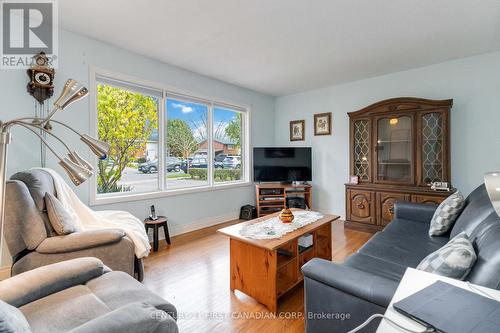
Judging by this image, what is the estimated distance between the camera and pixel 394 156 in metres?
3.57

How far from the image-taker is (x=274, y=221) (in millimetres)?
2385

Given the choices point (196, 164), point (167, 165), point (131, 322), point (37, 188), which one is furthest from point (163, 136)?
point (131, 322)

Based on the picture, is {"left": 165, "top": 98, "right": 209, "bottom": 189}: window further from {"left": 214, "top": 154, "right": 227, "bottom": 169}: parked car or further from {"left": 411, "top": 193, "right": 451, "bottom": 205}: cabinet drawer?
{"left": 411, "top": 193, "right": 451, "bottom": 205}: cabinet drawer

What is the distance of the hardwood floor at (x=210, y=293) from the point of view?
1.67 m

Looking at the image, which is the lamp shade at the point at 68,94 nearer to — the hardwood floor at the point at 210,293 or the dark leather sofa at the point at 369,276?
the dark leather sofa at the point at 369,276

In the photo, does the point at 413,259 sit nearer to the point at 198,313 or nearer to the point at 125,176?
the point at 198,313

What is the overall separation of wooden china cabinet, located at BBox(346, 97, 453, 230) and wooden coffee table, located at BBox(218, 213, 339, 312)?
5.79ft

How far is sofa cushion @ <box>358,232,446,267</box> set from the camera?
1.72m

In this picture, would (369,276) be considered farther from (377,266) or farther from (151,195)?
(151,195)

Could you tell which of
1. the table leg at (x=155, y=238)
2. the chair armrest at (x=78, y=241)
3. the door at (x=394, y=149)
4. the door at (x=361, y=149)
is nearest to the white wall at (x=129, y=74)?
the table leg at (x=155, y=238)

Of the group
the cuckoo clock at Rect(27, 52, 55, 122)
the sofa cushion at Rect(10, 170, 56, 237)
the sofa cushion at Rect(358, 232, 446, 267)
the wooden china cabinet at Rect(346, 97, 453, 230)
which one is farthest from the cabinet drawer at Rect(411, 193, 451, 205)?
the cuckoo clock at Rect(27, 52, 55, 122)

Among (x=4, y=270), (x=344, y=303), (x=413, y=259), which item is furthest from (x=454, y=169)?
(x=4, y=270)

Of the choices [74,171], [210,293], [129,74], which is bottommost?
[210,293]

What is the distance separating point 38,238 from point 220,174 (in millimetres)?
2795
